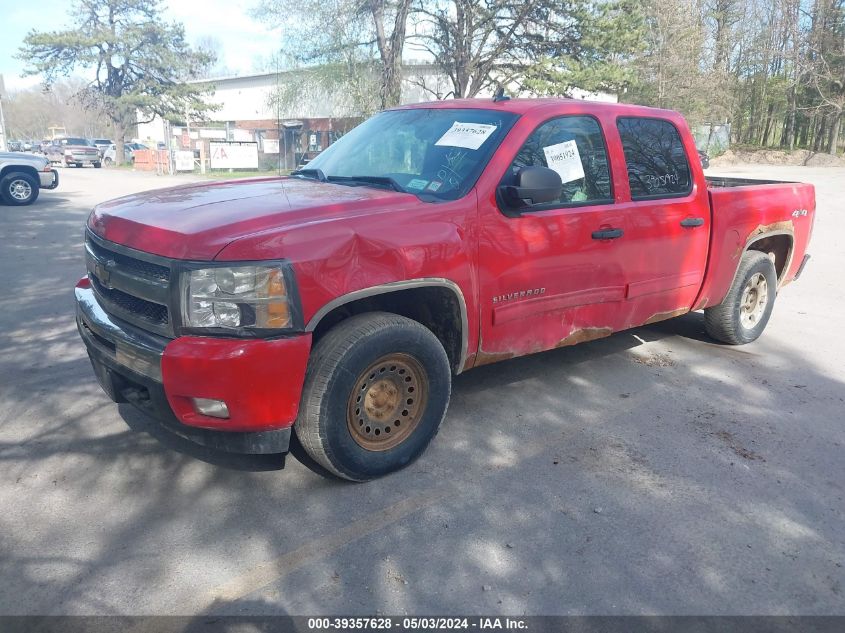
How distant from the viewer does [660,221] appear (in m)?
4.52

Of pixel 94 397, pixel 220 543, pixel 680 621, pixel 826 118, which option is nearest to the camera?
pixel 680 621

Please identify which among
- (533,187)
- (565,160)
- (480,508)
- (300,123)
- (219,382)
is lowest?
(480,508)

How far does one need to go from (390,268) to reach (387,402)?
0.73 meters

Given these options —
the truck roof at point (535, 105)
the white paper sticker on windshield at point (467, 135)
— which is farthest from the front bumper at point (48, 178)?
the white paper sticker on windshield at point (467, 135)

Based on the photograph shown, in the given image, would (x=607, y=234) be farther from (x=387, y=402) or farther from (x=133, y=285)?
(x=133, y=285)

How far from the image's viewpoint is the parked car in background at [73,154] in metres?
39.3

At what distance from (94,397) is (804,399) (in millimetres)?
4841

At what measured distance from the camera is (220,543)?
2.92 m

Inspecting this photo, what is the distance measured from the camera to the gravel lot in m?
2.64

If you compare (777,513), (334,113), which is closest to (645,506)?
(777,513)

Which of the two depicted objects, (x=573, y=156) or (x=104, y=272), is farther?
(x=573, y=156)

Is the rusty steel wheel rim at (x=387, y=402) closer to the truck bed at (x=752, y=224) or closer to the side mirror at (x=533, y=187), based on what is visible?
the side mirror at (x=533, y=187)

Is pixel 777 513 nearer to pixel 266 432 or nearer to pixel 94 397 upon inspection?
pixel 266 432

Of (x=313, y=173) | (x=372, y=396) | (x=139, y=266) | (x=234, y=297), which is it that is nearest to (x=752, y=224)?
(x=313, y=173)
